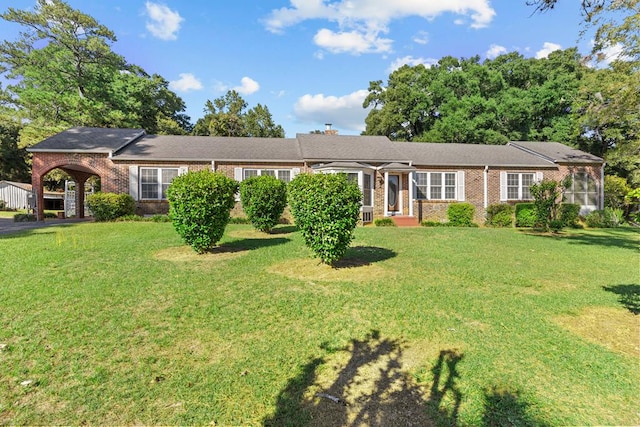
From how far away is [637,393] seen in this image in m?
3.14

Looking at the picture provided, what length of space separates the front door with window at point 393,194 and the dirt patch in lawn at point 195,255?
35.1 ft

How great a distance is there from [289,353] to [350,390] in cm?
85

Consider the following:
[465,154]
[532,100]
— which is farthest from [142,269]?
[532,100]

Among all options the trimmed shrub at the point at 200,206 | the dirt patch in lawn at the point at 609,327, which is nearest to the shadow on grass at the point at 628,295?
the dirt patch in lawn at the point at 609,327

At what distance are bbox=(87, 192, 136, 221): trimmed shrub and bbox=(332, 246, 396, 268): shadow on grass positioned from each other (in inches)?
431

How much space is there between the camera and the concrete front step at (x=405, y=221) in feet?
54.3

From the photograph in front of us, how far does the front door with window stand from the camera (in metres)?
17.6

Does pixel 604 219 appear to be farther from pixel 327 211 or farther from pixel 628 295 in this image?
pixel 327 211

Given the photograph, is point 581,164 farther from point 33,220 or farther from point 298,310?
point 33,220

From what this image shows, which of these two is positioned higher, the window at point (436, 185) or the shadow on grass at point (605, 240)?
the window at point (436, 185)

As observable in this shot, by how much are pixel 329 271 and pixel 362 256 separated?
1.78 metres

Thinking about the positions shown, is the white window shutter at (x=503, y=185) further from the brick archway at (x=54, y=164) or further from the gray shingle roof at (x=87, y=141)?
the brick archway at (x=54, y=164)

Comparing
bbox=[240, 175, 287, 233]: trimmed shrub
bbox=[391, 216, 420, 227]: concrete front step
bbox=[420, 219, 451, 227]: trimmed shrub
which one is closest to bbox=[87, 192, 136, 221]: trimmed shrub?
bbox=[240, 175, 287, 233]: trimmed shrub

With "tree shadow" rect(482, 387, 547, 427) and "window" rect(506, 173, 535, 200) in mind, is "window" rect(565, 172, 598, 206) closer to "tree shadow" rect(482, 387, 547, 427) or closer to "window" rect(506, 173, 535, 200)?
"window" rect(506, 173, 535, 200)
